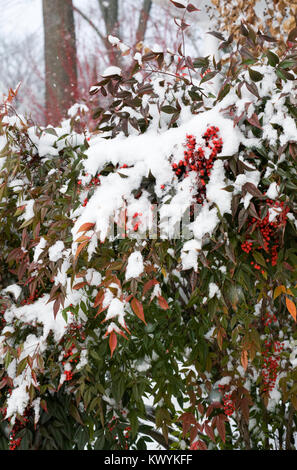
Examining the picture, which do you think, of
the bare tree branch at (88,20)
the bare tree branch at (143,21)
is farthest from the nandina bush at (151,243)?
the bare tree branch at (88,20)

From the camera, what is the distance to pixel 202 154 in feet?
3.89

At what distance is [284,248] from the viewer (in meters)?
1.27

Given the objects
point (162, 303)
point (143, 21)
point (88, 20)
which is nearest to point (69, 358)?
point (162, 303)

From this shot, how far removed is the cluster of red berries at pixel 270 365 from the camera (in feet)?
6.24

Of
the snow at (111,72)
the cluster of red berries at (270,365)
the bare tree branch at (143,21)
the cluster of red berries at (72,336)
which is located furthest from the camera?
the bare tree branch at (143,21)

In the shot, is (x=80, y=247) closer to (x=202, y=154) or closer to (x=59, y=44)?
(x=202, y=154)

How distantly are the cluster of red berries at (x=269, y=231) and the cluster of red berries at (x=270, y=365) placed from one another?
29.1 inches

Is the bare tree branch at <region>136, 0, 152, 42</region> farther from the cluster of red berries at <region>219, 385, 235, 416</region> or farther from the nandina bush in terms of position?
the cluster of red berries at <region>219, 385, 235, 416</region>

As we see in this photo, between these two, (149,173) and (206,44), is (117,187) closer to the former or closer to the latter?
(149,173)

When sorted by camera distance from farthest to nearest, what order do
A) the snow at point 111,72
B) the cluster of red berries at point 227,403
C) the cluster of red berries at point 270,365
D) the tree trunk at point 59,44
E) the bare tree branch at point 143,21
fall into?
the bare tree branch at point 143,21, the tree trunk at point 59,44, the cluster of red berries at point 270,365, the cluster of red berries at point 227,403, the snow at point 111,72

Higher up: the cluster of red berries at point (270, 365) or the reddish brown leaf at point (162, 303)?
the reddish brown leaf at point (162, 303)

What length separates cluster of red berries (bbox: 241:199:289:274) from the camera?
1150 millimetres

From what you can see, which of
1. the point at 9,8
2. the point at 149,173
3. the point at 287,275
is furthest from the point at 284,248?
the point at 9,8

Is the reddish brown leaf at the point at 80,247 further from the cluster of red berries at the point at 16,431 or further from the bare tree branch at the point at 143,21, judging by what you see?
the bare tree branch at the point at 143,21
